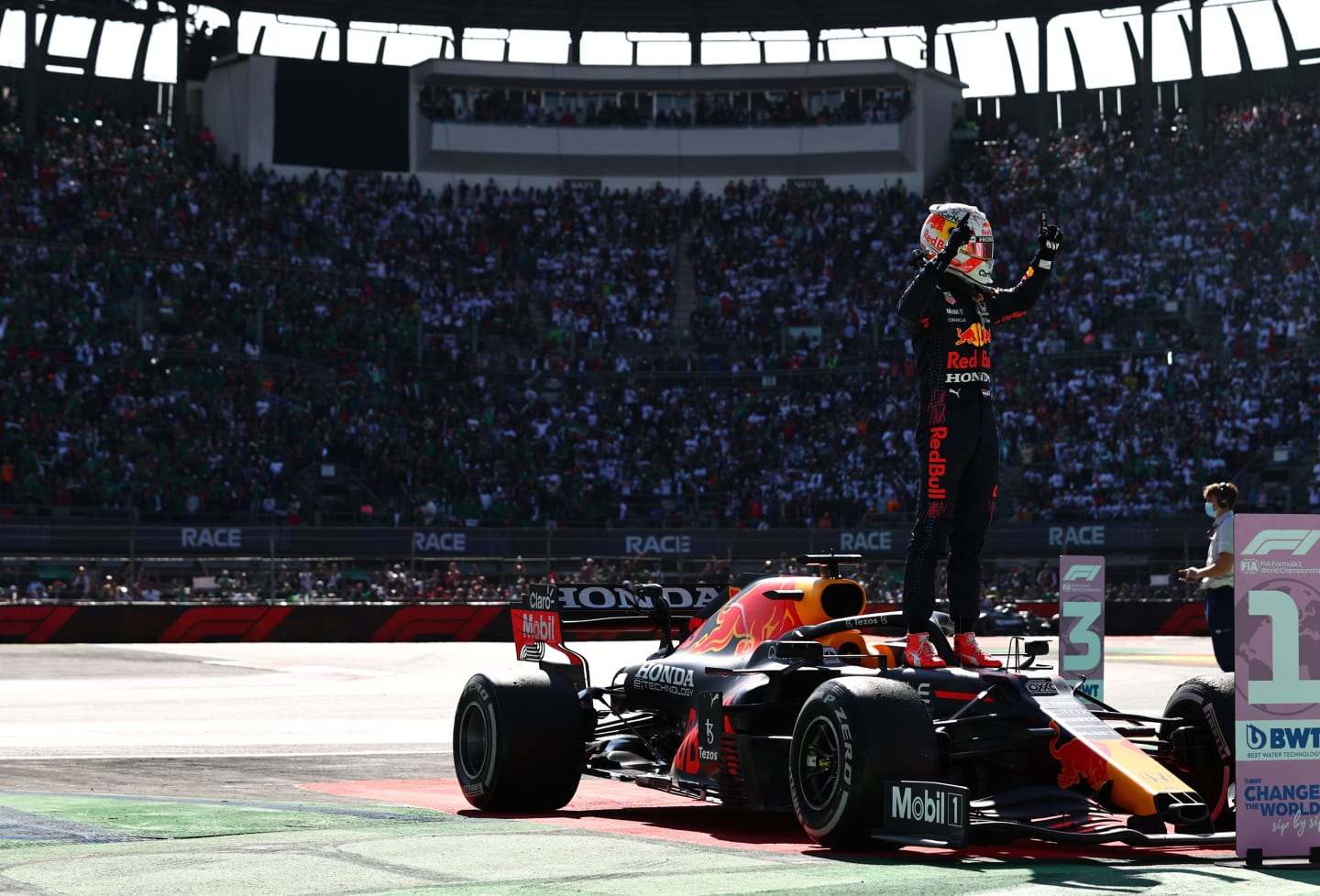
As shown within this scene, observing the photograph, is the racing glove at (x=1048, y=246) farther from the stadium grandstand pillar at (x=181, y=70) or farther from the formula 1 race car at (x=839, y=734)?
the stadium grandstand pillar at (x=181, y=70)

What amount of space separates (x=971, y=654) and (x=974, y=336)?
1.61 metres

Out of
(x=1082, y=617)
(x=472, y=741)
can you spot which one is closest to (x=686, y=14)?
(x=1082, y=617)

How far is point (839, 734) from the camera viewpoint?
7.06 m

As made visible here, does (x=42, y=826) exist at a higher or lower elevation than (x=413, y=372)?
lower

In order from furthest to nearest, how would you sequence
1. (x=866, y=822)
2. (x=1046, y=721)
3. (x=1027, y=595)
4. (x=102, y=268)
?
(x=102, y=268), (x=1027, y=595), (x=1046, y=721), (x=866, y=822)

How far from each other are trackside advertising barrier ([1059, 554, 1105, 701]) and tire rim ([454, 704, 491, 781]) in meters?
4.55

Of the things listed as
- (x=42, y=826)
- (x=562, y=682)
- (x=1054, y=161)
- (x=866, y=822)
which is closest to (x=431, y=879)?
(x=866, y=822)

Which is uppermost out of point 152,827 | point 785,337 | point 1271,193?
point 1271,193

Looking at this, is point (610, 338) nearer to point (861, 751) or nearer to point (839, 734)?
point (839, 734)

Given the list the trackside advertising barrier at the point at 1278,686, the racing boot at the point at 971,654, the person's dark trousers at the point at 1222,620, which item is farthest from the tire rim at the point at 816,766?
the person's dark trousers at the point at 1222,620

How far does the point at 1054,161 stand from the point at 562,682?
40.1 m

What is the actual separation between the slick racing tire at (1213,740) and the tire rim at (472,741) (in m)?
3.41

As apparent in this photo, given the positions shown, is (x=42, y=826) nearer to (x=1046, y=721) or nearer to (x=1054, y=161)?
(x=1046, y=721)

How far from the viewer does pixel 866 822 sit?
6941 mm
